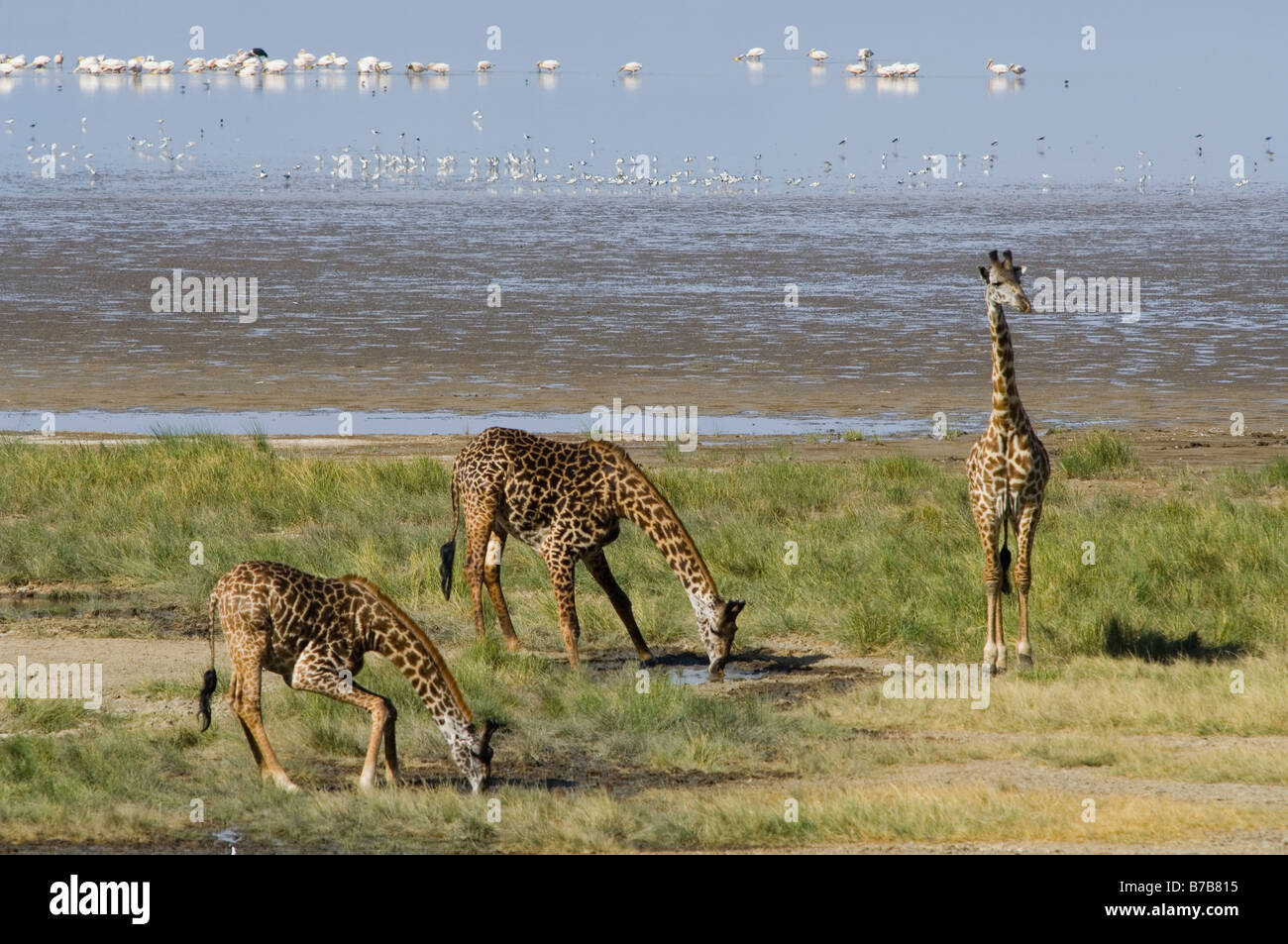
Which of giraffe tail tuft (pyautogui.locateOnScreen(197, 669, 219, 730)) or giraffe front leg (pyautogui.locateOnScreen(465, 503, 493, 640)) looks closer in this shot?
giraffe tail tuft (pyautogui.locateOnScreen(197, 669, 219, 730))

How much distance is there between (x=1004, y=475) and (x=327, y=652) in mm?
4978

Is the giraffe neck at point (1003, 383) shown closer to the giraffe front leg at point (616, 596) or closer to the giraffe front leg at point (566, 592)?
the giraffe front leg at point (616, 596)

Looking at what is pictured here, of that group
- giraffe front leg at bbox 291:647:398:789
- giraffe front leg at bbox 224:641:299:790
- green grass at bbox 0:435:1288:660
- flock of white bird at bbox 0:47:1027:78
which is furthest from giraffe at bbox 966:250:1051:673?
flock of white bird at bbox 0:47:1027:78

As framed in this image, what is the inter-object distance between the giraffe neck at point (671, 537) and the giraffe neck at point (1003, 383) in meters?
2.22

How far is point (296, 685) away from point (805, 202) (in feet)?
170

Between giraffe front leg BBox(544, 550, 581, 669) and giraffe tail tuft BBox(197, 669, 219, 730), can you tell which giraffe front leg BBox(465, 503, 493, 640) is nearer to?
giraffe front leg BBox(544, 550, 581, 669)

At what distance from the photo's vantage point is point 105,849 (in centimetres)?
929

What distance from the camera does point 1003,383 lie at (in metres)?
12.7

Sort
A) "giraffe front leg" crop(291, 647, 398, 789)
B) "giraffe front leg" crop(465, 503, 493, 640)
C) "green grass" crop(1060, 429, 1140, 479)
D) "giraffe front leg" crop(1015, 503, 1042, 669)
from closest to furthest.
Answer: "giraffe front leg" crop(291, 647, 398, 789) → "giraffe front leg" crop(1015, 503, 1042, 669) → "giraffe front leg" crop(465, 503, 493, 640) → "green grass" crop(1060, 429, 1140, 479)

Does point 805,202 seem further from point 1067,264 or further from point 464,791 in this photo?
point 464,791

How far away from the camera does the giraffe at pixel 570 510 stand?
41.3ft

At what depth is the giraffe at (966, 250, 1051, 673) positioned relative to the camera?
12594 millimetres

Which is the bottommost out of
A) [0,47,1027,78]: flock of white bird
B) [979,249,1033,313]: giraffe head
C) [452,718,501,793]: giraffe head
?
[452,718,501,793]: giraffe head

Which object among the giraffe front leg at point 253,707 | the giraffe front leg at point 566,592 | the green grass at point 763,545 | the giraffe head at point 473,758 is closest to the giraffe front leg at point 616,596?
the giraffe front leg at point 566,592
